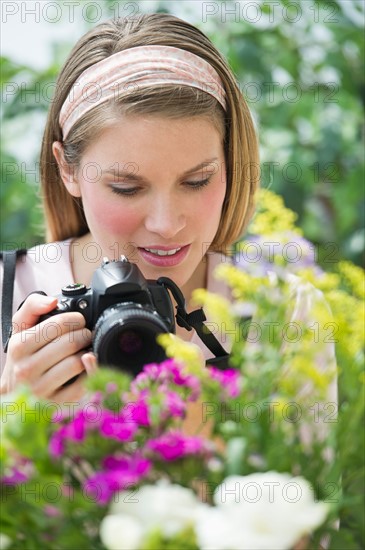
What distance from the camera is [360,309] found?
618mm

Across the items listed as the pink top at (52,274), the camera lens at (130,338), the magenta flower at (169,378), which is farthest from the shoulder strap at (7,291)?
the magenta flower at (169,378)

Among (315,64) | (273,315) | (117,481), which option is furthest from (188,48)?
(315,64)

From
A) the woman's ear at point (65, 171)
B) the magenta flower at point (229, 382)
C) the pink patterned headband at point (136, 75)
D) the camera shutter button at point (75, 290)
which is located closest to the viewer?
the magenta flower at point (229, 382)

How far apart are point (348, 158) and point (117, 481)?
2189 mm

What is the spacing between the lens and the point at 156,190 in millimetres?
1162

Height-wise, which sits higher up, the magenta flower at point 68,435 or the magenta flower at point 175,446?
the magenta flower at point 68,435

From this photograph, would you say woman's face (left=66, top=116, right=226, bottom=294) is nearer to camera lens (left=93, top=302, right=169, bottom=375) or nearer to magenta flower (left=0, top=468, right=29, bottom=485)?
camera lens (left=93, top=302, right=169, bottom=375)

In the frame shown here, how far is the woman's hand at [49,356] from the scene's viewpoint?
3.13 feet

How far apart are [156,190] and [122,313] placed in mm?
323

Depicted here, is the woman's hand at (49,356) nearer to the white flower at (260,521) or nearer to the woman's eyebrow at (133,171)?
the woman's eyebrow at (133,171)

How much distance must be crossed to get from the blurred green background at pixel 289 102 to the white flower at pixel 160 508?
77.4 inches

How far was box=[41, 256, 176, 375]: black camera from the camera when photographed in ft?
2.83

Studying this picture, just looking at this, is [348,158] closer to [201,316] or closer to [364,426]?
[201,316]

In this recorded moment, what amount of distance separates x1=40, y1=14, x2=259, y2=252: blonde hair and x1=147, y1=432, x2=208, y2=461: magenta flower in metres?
0.67
